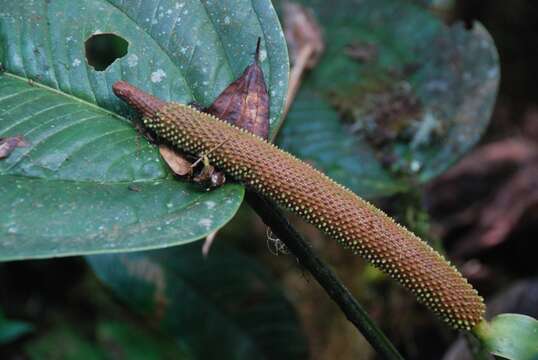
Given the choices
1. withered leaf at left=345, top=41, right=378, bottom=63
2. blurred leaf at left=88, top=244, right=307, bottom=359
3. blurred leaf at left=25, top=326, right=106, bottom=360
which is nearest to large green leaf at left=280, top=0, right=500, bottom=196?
withered leaf at left=345, top=41, right=378, bottom=63

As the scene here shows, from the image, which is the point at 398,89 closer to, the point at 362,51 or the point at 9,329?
the point at 362,51

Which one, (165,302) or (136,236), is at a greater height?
(136,236)

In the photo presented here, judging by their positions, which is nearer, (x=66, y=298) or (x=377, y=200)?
(x=66, y=298)

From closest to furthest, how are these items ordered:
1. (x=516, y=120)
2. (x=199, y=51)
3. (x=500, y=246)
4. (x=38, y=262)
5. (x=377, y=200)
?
1. (x=199, y=51)
2. (x=38, y=262)
3. (x=377, y=200)
4. (x=500, y=246)
5. (x=516, y=120)

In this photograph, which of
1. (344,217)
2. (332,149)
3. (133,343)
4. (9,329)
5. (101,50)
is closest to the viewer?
(344,217)

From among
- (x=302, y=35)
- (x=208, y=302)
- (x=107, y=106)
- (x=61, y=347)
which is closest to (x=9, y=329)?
→ (x=61, y=347)

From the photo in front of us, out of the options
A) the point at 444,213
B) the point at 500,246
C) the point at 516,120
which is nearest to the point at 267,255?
the point at 444,213

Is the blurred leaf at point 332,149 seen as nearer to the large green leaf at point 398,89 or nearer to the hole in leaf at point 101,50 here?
the large green leaf at point 398,89

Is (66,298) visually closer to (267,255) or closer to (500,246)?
(267,255)
